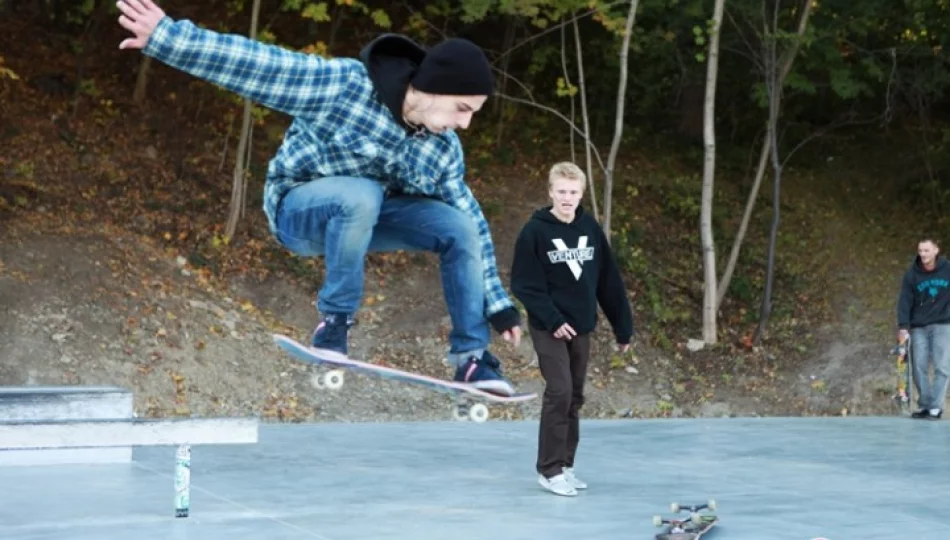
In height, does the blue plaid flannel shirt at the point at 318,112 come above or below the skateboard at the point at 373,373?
above

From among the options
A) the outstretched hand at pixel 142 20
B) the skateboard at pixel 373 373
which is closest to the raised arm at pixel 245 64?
the outstretched hand at pixel 142 20

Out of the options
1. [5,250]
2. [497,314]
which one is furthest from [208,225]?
[497,314]

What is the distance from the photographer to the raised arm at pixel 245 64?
498 centimetres

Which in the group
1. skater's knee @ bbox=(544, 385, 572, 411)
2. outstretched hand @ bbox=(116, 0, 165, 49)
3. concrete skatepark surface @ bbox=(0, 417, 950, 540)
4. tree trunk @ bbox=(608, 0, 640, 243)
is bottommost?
concrete skatepark surface @ bbox=(0, 417, 950, 540)

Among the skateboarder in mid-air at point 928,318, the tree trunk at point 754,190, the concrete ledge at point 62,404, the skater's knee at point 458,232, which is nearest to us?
the skater's knee at point 458,232

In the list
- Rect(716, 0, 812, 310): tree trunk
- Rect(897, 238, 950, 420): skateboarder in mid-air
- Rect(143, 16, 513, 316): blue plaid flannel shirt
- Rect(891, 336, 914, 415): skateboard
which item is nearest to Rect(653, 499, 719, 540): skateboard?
Rect(143, 16, 513, 316): blue plaid flannel shirt

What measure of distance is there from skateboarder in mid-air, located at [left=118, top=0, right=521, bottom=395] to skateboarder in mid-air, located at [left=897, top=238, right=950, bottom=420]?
32.2ft

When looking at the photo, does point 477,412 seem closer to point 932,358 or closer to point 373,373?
point 373,373

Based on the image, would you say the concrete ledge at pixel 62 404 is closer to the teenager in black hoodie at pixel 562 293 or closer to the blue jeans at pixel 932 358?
the teenager in black hoodie at pixel 562 293

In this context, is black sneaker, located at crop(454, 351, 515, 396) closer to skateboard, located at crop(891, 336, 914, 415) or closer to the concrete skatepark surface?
the concrete skatepark surface

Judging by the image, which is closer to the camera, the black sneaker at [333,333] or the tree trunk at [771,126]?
the black sneaker at [333,333]

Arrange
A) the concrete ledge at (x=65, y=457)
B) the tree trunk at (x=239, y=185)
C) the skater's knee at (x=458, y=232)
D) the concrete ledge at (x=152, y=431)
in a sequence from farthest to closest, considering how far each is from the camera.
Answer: the tree trunk at (x=239, y=185)
the concrete ledge at (x=65, y=457)
the concrete ledge at (x=152, y=431)
the skater's knee at (x=458, y=232)

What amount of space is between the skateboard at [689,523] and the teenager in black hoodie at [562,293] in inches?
49.9

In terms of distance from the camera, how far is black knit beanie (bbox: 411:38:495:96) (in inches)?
204
